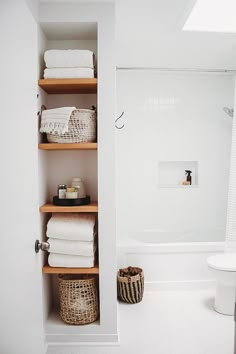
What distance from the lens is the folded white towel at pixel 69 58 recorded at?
2.14 metres

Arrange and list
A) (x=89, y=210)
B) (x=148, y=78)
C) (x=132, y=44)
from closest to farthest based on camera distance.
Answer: (x=89, y=210) → (x=132, y=44) → (x=148, y=78)

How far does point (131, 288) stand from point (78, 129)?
4.90ft

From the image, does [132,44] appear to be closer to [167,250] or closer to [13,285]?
[167,250]

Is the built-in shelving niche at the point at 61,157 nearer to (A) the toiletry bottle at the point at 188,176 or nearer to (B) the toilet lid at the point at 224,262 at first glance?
(B) the toilet lid at the point at 224,262

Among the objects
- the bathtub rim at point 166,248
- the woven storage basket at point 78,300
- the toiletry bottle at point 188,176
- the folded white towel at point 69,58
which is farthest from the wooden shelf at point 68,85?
the toiletry bottle at point 188,176

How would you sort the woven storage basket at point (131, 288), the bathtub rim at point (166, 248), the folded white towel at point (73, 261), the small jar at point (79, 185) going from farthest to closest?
the bathtub rim at point (166, 248) < the woven storage basket at point (131, 288) < the small jar at point (79, 185) < the folded white towel at point (73, 261)

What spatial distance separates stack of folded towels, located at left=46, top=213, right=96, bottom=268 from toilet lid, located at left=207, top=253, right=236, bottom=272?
109 cm

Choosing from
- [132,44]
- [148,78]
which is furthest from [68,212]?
[148,78]

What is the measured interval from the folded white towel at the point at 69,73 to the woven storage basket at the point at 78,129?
0.24 metres

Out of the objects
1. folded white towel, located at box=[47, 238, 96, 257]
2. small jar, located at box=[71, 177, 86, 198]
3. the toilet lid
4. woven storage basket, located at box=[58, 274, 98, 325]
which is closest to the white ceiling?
small jar, located at box=[71, 177, 86, 198]

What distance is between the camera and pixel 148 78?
12.2 feet

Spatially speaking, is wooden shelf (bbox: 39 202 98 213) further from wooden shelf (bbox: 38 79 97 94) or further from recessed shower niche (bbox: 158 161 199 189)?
recessed shower niche (bbox: 158 161 199 189)

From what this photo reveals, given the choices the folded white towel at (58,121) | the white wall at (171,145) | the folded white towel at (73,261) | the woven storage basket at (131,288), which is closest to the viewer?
the folded white towel at (58,121)

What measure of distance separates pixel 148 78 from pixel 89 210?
2.16m
